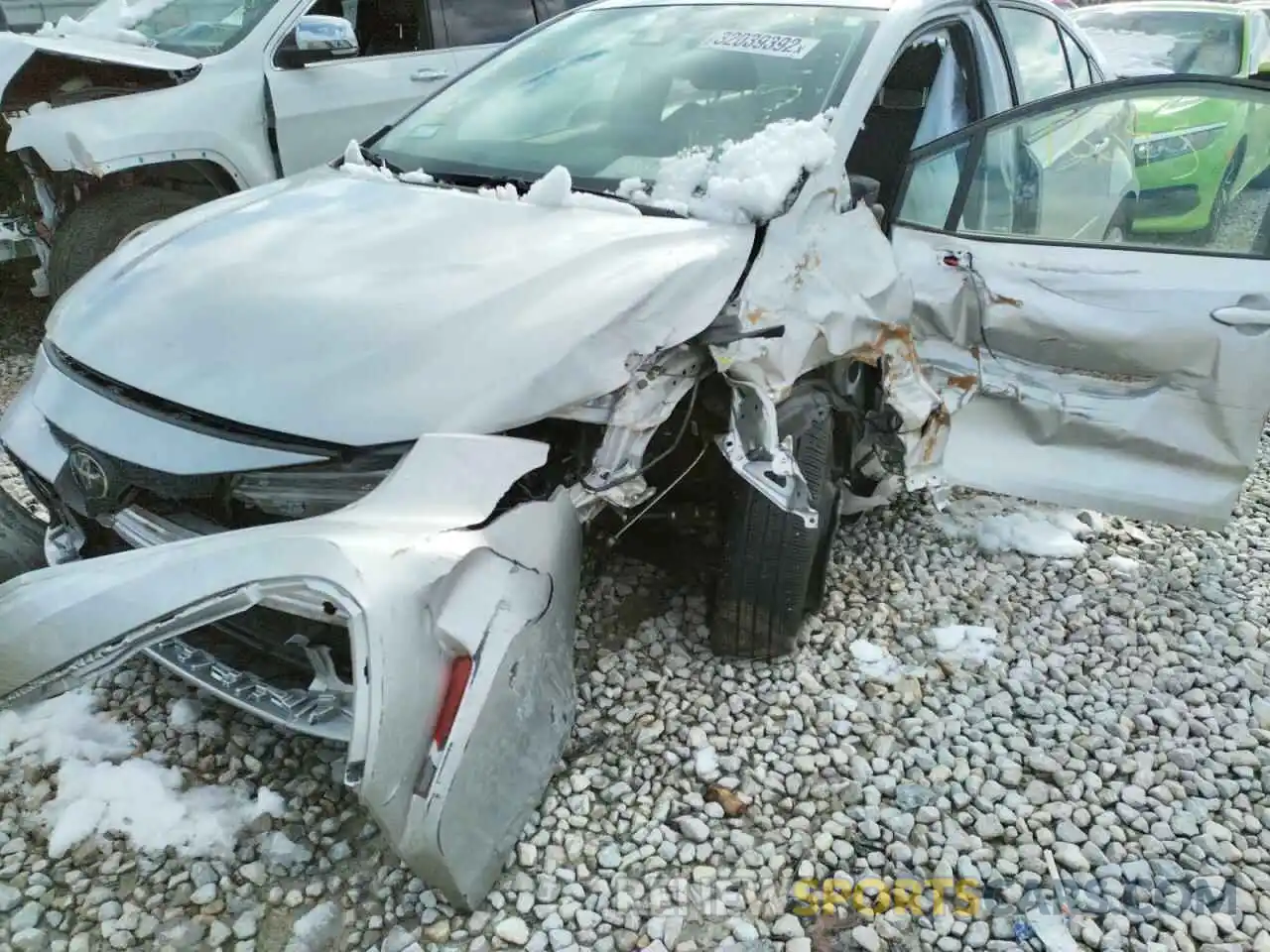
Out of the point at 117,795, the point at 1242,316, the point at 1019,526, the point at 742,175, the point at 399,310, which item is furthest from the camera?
the point at 1019,526

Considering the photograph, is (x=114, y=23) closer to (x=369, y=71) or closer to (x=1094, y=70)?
(x=369, y=71)

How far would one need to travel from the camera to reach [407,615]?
1.69 meters

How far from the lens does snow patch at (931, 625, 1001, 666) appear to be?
2879 mm

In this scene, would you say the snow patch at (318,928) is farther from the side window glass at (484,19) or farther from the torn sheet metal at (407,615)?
the side window glass at (484,19)

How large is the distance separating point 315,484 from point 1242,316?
2439mm

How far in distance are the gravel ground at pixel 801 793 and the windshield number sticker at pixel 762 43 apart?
1635 mm

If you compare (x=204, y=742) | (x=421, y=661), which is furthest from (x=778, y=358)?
(x=204, y=742)

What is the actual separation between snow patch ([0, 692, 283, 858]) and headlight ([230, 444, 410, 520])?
0.71m

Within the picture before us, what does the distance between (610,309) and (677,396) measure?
0.91 feet

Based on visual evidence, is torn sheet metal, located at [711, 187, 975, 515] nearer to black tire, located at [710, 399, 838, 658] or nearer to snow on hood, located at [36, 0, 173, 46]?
black tire, located at [710, 399, 838, 658]

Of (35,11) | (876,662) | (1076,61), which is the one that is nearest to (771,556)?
(876,662)

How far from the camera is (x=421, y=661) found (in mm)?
1713

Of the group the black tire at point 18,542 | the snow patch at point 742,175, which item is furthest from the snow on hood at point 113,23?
the snow patch at point 742,175

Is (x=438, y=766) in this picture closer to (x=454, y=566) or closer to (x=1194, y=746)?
(x=454, y=566)
